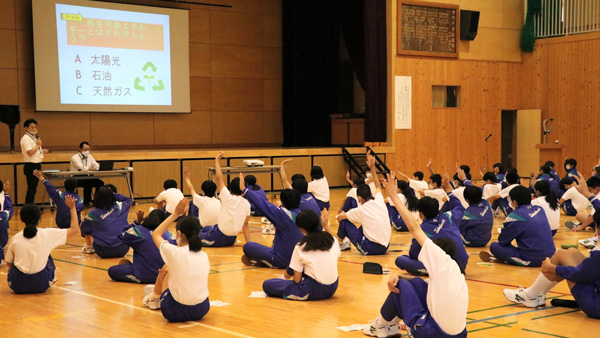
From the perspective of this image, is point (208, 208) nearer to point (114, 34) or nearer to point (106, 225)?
point (106, 225)

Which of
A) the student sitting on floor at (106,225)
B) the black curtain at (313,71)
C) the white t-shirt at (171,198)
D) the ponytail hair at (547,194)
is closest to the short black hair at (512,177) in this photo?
the ponytail hair at (547,194)

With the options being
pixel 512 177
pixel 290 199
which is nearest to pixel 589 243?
pixel 512 177

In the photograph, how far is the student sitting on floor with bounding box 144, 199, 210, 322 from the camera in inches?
247

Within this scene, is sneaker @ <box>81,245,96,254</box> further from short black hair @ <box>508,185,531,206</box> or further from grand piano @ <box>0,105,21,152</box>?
grand piano @ <box>0,105,21,152</box>

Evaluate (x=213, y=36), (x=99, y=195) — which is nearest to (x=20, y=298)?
(x=99, y=195)

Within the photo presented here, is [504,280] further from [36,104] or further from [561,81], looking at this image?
[561,81]

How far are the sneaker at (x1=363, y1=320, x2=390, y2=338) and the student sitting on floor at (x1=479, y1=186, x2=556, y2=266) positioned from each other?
11.5 feet

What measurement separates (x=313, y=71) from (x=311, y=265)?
18.1 m

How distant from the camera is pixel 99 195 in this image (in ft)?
33.6

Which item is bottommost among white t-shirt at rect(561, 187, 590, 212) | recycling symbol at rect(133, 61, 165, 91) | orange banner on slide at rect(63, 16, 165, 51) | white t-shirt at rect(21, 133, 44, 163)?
white t-shirt at rect(561, 187, 590, 212)

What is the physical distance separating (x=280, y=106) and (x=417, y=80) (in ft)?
16.5

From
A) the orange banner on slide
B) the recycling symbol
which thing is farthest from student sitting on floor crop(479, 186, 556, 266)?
the orange banner on slide

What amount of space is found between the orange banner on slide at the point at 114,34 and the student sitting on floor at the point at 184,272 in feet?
49.0

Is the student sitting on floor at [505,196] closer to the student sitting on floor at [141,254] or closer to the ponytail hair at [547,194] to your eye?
the ponytail hair at [547,194]
